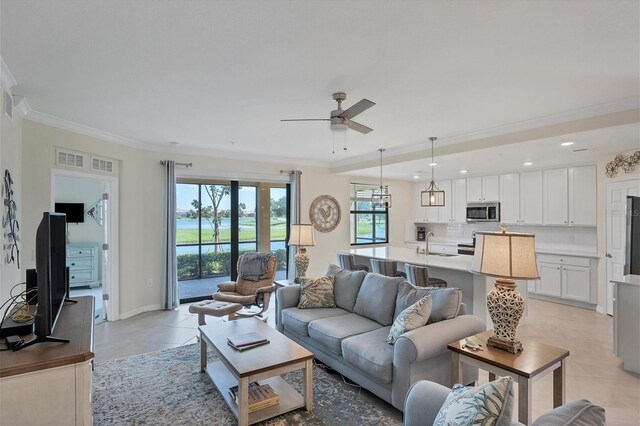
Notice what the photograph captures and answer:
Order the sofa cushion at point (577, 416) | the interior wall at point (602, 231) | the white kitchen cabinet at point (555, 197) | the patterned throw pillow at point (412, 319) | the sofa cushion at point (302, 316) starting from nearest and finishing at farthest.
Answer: the sofa cushion at point (577, 416) → the patterned throw pillow at point (412, 319) → the sofa cushion at point (302, 316) → the interior wall at point (602, 231) → the white kitchen cabinet at point (555, 197)

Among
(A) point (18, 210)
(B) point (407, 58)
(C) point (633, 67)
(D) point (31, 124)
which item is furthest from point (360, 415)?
(D) point (31, 124)

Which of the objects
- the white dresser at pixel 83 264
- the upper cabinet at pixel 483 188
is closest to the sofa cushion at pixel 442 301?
the upper cabinet at pixel 483 188

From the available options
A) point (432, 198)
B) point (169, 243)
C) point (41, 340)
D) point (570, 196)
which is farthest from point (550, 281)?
point (41, 340)

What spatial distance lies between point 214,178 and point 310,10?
183 inches

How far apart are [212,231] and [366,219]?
3663 mm

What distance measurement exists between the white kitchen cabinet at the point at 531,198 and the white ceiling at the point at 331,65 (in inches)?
73.6

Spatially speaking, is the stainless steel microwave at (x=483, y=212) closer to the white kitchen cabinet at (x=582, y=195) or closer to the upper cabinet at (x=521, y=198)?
the upper cabinet at (x=521, y=198)

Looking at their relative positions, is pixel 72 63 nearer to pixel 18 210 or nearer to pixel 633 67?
pixel 18 210

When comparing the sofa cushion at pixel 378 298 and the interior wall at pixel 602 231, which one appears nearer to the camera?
the sofa cushion at pixel 378 298

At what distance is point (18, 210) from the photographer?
3.43 meters

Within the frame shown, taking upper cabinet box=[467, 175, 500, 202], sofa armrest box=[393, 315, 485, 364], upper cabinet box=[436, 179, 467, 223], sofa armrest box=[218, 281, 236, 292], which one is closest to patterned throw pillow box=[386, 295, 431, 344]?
sofa armrest box=[393, 315, 485, 364]

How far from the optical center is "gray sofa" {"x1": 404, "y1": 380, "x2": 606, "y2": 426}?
1.05 metres

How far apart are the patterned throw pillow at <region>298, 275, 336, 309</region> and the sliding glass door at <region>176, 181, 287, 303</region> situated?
3.02m

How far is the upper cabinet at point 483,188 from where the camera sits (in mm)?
7090
